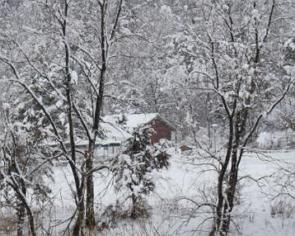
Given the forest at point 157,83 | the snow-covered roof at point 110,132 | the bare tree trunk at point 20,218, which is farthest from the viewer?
the snow-covered roof at point 110,132

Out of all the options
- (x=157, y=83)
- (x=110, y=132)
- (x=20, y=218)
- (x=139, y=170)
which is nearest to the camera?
(x=20, y=218)

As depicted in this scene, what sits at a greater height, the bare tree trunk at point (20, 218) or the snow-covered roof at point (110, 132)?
the snow-covered roof at point (110, 132)

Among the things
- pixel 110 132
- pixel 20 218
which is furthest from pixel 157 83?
pixel 20 218

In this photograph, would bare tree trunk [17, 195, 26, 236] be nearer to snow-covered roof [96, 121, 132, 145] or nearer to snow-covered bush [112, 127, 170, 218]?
snow-covered bush [112, 127, 170, 218]

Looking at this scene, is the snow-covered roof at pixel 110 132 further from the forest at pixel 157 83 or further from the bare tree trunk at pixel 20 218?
the bare tree trunk at pixel 20 218

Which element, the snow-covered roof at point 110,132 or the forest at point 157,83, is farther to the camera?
the snow-covered roof at point 110,132

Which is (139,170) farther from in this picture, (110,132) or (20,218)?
(20,218)

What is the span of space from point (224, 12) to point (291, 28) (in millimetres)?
1453

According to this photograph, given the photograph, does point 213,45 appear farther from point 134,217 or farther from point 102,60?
point 134,217

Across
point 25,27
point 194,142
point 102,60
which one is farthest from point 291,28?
point 25,27

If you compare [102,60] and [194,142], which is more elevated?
[102,60]

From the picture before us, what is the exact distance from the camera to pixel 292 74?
8375mm

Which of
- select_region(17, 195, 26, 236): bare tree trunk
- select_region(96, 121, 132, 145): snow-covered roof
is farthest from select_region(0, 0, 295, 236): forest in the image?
select_region(96, 121, 132, 145): snow-covered roof

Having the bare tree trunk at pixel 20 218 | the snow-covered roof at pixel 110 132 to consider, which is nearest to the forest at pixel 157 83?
the bare tree trunk at pixel 20 218
